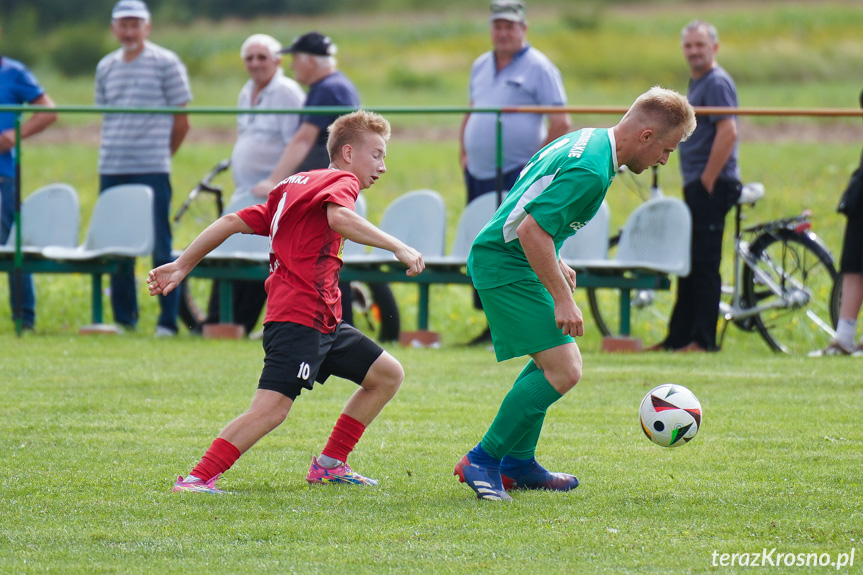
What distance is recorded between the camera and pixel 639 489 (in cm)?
500

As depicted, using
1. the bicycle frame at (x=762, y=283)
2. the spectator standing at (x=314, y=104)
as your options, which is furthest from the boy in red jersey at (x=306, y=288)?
the bicycle frame at (x=762, y=283)

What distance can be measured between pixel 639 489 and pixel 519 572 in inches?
50.8

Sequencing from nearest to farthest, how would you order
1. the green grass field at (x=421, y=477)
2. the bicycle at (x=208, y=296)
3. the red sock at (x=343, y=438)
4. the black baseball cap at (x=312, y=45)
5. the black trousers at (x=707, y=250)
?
1. the green grass field at (x=421, y=477)
2. the red sock at (x=343, y=438)
3. the black trousers at (x=707, y=250)
4. the black baseball cap at (x=312, y=45)
5. the bicycle at (x=208, y=296)

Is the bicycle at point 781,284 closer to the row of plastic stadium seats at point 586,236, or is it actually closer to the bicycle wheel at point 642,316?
the row of plastic stadium seats at point 586,236

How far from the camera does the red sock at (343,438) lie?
5.21m

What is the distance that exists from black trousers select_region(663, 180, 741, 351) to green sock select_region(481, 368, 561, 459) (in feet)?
14.0

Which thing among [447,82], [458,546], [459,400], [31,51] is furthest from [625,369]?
[31,51]

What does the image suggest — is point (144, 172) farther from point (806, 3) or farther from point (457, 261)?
point (806, 3)

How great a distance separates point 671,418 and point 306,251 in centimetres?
176

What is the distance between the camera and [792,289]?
9.02 m

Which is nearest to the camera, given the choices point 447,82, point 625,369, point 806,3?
point 625,369

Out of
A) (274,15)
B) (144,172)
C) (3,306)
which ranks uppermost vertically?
(274,15)

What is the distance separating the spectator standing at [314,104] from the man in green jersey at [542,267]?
4243mm

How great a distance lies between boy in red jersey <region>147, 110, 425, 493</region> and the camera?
4891mm
